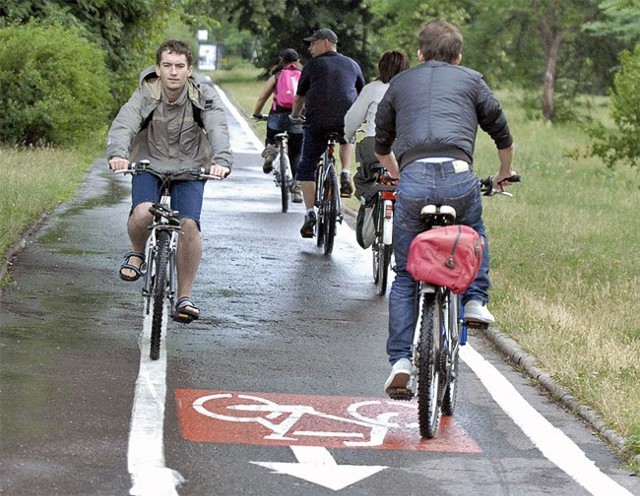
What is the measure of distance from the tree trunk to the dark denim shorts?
38786 mm

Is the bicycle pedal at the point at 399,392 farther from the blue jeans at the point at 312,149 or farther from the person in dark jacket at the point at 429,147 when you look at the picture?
the blue jeans at the point at 312,149

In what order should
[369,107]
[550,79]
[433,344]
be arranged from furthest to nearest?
[550,79]
[369,107]
[433,344]

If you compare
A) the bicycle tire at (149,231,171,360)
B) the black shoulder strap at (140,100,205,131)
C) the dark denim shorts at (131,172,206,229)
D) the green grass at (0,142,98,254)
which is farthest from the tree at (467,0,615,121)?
the bicycle tire at (149,231,171,360)

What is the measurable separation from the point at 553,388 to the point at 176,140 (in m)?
2.69

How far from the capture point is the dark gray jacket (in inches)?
277

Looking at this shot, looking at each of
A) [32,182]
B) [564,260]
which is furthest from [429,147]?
[32,182]

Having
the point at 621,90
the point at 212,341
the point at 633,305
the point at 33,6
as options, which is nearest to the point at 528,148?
the point at 621,90

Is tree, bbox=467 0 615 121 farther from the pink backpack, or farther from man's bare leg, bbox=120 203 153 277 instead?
man's bare leg, bbox=120 203 153 277

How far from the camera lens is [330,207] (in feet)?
42.9

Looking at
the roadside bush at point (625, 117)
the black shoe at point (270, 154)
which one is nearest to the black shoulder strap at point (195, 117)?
the black shoe at point (270, 154)

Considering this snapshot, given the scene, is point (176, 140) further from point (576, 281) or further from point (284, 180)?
point (284, 180)

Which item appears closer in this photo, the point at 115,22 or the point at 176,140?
the point at 176,140

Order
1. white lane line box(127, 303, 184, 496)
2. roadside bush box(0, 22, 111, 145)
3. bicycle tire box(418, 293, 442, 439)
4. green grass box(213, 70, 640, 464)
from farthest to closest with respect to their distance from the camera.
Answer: roadside bush box(0, 22, 111, 145) < green grass box(213, 70, 640, 464) < bicycle tire box(418, 293, 442, 439) < white lane line box(127, 303, 184, 496)

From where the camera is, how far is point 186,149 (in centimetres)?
901
